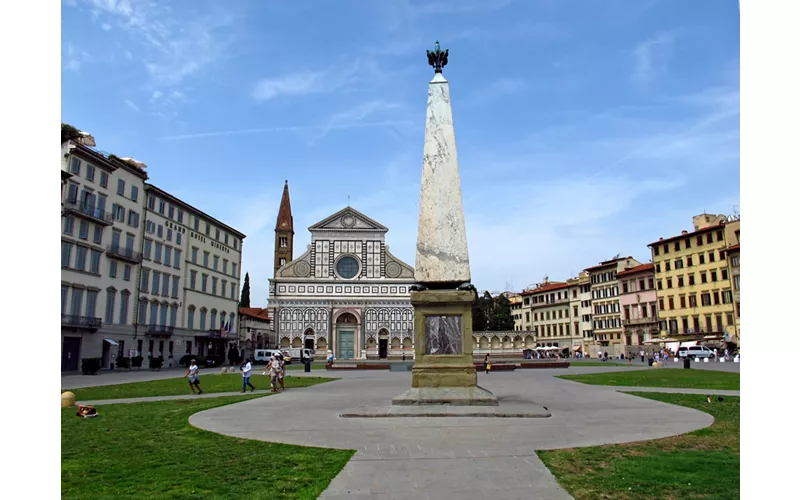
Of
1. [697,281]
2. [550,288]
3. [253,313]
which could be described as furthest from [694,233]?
[253,313]

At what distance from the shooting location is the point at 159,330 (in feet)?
150

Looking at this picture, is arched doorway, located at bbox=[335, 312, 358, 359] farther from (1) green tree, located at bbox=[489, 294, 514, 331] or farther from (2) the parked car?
(2) the parked car

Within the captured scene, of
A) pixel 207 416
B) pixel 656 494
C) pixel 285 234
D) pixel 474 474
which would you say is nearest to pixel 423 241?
pixel 207 416

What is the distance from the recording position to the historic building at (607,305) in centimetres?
7006

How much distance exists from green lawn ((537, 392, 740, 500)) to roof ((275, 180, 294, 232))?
293 feet

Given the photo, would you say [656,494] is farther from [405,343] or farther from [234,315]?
[405,343]

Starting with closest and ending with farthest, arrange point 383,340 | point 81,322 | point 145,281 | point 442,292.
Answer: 1. point 442,292
2. point 81,322
3. point 145,281
4. point 383,340

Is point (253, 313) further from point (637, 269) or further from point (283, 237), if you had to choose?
point (637, 269)

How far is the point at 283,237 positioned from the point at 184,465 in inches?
3509

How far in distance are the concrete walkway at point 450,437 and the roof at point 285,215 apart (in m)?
82.1

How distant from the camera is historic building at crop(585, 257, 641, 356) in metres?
70.1

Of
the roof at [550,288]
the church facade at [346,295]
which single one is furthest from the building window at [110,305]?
the roof at [550,288]

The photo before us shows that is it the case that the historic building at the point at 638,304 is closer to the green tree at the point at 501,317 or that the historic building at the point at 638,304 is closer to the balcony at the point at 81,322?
the green tree at the point at 501,317

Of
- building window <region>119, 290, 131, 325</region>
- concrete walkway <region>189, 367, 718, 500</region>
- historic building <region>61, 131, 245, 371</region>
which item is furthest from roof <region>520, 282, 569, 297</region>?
concrete walkway <region>189, 367, 718, 500</region>
